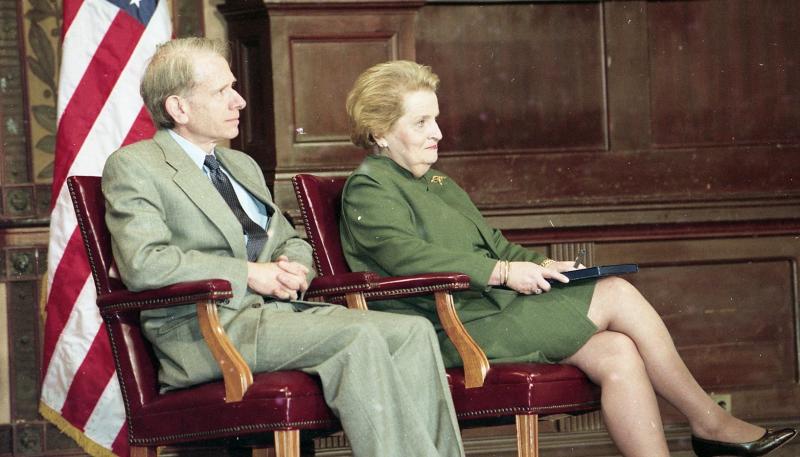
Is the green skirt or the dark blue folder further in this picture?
the green skirt

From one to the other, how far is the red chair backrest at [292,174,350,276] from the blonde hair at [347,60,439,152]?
0.21 meters

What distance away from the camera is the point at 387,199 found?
3273 mm

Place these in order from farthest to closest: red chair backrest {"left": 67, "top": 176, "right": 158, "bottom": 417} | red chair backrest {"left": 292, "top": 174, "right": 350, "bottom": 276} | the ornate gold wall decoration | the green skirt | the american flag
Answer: the ornate gold wall decoration, the american flag, red chair backrest {"left": 292, "top": 174, "right": 350, "bottom": 276}, the green skirt, red chair backrest {"left": 67, "top": 176, "right": 158, "bottom": 417}

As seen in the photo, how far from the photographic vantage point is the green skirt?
10.3ft

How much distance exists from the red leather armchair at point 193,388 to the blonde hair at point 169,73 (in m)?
0.26

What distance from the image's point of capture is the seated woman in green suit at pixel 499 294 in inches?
120

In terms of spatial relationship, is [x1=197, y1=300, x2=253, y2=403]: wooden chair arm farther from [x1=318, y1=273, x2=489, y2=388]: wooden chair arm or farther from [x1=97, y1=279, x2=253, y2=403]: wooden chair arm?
[x1=318, y1=273, x2=489, y2=388]: wooden chair arm

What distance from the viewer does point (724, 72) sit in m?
4.70

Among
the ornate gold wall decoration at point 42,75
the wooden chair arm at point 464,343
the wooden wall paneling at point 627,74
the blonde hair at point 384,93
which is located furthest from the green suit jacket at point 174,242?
the wooden wall paneling at point 627,74

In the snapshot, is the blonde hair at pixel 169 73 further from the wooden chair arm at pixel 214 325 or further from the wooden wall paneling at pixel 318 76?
the wooden wall paneling at pixel 318 76

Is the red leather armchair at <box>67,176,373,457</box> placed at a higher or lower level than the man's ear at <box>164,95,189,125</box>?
lower

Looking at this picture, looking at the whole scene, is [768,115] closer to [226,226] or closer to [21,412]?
[226,226]

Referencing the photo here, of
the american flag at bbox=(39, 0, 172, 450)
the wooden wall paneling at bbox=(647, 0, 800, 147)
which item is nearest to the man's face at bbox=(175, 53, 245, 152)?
the american flag at bbox=(39, 0, 172, 450)

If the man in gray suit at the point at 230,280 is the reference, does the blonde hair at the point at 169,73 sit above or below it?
above
